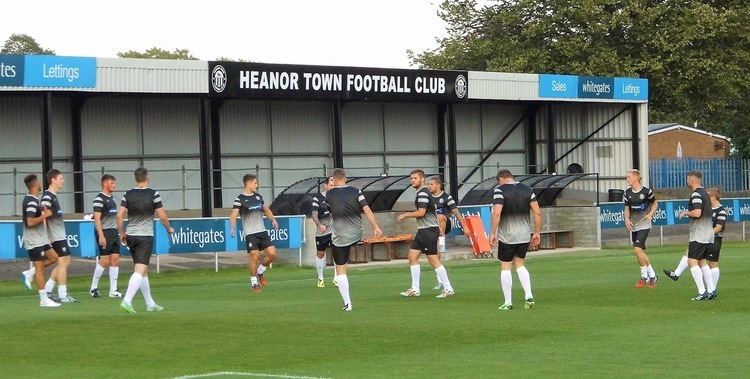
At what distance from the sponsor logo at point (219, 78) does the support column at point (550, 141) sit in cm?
1647

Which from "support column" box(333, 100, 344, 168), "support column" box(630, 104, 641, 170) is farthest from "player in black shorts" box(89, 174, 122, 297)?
"support column" box(630, 104, 641, 170)

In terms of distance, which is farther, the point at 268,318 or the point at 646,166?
the point at 646,166

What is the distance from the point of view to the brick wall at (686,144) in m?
88.6

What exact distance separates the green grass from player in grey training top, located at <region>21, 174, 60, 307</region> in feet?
1.55

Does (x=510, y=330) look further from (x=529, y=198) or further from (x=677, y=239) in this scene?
(x=677, y=239)

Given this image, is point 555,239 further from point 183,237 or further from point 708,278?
point 708,278

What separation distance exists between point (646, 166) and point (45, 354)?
130 feet

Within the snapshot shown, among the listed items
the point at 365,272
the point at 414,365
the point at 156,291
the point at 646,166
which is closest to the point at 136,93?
the point at 365,272

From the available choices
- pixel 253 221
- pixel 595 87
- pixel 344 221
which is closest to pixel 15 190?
pixel 253 221

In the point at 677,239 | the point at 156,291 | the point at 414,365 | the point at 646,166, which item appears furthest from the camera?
the point at 646,166

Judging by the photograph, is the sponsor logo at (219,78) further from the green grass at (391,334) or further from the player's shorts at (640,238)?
the player's shorts at (640,238)

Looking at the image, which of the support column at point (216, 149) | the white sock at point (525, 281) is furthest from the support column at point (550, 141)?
the white sock at point (525, 281)

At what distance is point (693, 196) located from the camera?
2044cm

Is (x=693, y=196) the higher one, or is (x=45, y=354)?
(x=693, y=196)
